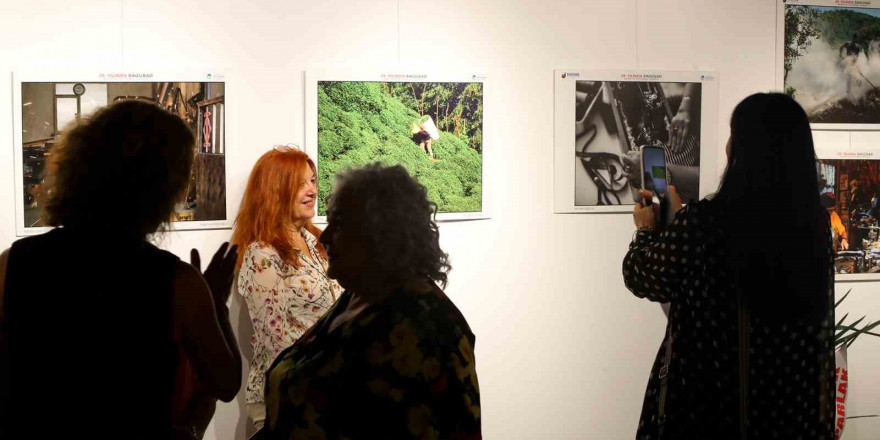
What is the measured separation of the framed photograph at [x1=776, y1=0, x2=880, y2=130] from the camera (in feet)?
15.6

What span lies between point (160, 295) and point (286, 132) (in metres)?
2.49

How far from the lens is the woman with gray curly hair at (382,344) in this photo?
73.9 inches

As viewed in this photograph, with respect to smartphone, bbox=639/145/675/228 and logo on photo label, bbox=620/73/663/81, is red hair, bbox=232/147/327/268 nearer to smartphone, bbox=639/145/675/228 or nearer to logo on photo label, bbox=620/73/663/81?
smartphone, bbox=639/145/675/228

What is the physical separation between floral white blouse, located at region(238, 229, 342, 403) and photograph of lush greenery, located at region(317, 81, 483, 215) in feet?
2.02

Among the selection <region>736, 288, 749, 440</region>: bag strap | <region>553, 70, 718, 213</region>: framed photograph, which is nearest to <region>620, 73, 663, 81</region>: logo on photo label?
<region>553, 70, 718, 213</region>: framed photograph

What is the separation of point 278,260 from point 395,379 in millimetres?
1941

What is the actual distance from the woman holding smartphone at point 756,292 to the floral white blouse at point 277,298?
69.7 inches

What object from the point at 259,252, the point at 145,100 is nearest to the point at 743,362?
the point at 259,252

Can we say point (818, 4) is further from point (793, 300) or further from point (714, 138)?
point (793, 300)

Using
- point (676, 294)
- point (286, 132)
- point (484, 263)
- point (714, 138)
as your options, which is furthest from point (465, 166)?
point (676, 294)

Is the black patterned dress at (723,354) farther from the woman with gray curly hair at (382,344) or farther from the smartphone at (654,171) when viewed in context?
the smartphone at (654,171)

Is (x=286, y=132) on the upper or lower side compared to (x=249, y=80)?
lower

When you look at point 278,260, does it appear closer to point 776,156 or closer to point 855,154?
point 776,156

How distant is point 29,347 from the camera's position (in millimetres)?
1742
